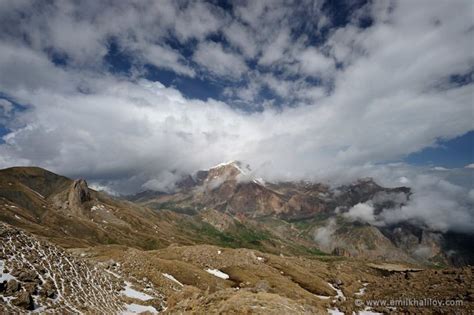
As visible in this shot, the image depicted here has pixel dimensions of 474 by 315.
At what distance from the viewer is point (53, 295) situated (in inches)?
936

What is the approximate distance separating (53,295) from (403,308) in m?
49.9

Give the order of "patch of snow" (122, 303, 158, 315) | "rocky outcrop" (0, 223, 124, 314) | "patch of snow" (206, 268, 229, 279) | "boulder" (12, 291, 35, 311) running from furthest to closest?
A: "patch of snow" (206, 268, 229, 279) < "patch of snow" (122, 303, 158, 315) < "rocky outcrop" (0, 223, 124, 314) < "boulder" (12, 291, 35, 311)

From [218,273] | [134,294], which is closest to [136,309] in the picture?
[134,294]

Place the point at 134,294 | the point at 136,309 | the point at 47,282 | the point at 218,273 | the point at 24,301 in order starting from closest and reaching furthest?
the point at 24,301 < the point at 47,282 < the point at 136,309 < the point at 134,294 < the point at 218,273

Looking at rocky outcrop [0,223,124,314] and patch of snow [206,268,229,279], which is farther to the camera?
patch of snow [206,268,229,279]

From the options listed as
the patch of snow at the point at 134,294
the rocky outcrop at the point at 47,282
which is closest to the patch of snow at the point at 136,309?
the rocky outcrop at the point at 47,282

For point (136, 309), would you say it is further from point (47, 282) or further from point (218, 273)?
point (218, 273)

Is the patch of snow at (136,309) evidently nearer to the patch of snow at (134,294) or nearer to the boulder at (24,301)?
the patch of snow at (134,294)

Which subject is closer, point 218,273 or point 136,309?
point 136,309

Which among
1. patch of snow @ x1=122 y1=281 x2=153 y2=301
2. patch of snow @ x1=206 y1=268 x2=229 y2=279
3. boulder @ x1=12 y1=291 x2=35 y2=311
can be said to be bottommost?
boulder @ x1=12 y1=291 x2=35 y2=311

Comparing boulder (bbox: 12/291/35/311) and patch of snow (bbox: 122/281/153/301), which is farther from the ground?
patch of snow (bbox: 122/281/153/301)

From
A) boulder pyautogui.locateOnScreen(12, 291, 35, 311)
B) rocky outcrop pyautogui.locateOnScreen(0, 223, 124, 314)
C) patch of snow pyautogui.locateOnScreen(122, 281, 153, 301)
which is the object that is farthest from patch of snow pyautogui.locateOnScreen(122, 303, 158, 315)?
boulder pyautogui.locateOnScreen(12, 291, 35, 311)

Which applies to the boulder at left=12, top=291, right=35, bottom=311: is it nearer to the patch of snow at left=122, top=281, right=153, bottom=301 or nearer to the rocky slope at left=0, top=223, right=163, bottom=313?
the rocky slope at left=0, top=223, right=163, bottom=313

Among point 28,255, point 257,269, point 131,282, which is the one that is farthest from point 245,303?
point 257,269
